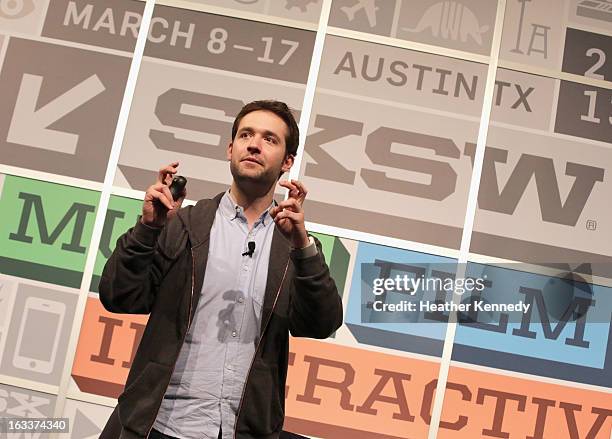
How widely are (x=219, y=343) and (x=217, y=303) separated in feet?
0.30

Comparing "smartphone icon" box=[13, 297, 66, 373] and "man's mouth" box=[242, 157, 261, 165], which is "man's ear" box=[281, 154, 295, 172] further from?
"smartphone icon" box=[13, 297, 66, 373]

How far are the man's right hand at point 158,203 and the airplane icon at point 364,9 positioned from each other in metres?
2.10

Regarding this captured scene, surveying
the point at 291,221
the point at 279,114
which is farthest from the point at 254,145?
the point at 291,221

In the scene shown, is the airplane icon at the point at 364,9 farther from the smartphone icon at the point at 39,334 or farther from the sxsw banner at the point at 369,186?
the smartphone icon at the point at 39,334

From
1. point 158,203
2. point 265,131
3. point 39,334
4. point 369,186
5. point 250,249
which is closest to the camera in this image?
point 158,203

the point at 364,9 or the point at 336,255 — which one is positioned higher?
the point at 364,9

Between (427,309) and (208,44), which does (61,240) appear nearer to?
(208,44)

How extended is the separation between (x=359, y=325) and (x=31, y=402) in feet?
4.77

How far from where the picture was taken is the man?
1.65m

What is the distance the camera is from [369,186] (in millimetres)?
Result: 3457

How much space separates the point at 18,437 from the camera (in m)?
3.33

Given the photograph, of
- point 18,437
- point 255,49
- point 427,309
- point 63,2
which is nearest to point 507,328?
point 427,309

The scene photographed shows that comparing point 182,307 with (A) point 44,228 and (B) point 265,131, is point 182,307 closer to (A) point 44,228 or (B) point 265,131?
(B) point 265,131

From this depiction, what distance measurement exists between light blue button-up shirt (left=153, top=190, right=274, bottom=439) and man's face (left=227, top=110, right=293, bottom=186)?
5.4 inches
